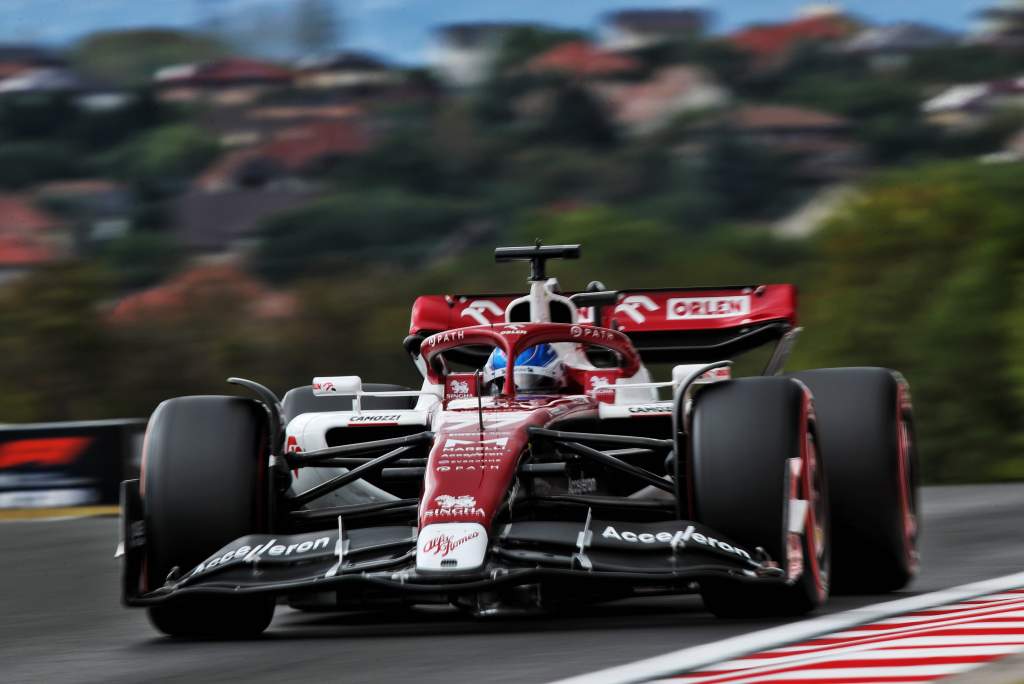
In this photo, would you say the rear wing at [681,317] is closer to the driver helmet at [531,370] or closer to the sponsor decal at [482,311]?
the sponsor decal at [482,311]

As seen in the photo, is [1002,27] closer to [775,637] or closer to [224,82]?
[224,82]

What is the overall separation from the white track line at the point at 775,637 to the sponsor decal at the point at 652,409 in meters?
1.26

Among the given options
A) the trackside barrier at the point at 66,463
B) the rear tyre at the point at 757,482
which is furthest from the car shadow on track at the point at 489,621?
the trackside barrier at the point at 66,463

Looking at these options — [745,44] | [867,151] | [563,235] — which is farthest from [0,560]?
[745,44]

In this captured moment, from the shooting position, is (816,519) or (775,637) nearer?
(775,637)

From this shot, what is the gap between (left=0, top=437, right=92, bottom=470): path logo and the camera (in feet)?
72.1

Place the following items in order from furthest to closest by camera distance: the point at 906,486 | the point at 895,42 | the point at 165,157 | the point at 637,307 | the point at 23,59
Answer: the point at 895,42
the point at 23,59
the point at 165,157
the point at 637,307
the point at 906,486

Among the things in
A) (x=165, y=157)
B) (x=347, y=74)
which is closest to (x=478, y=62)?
(x=347, y=74)

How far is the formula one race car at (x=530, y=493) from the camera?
798 cm

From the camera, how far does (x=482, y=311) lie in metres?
11.6

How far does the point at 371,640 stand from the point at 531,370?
2138 mm

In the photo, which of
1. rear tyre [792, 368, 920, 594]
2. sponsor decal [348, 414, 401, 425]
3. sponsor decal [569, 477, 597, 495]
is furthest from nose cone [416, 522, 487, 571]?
rear tyre [792, 368, 920, 594]

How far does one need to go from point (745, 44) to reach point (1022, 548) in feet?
577

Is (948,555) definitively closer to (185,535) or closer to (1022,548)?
(1022,548)
